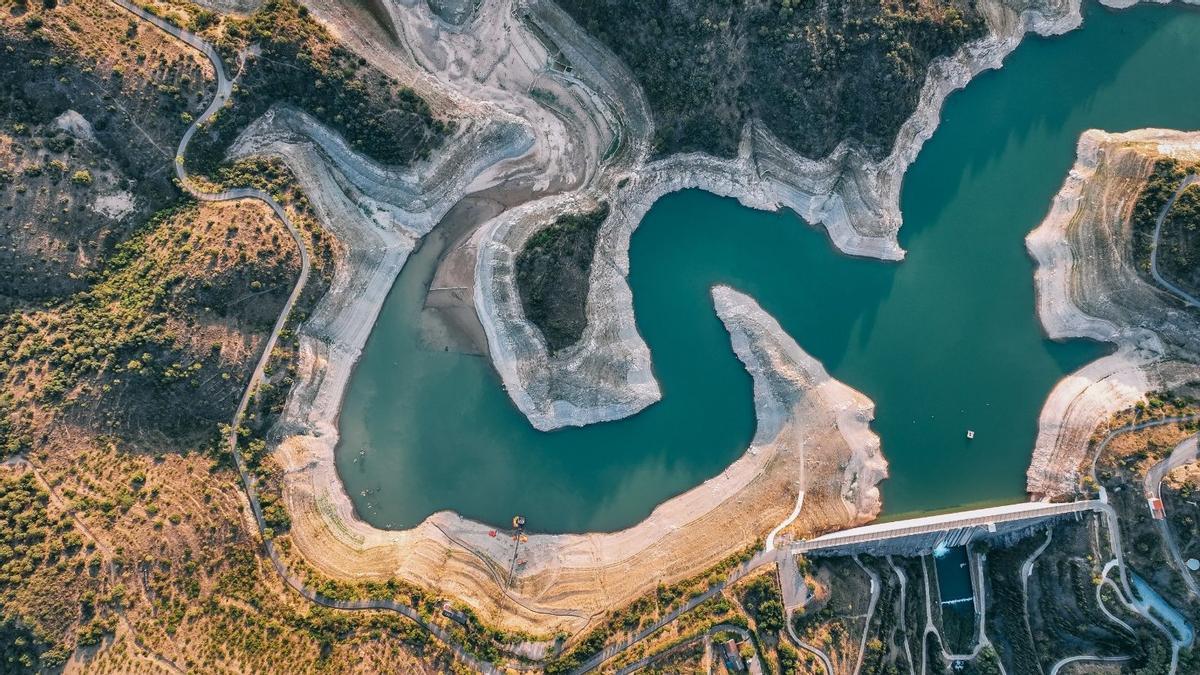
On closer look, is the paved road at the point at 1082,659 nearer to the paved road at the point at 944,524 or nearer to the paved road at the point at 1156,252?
the paved road at the point at 944,524

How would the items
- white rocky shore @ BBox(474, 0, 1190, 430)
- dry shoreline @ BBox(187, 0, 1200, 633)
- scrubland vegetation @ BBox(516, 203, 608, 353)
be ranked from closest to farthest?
1. dry shoreline @ BBox(187, 0, 1200, 633)
2. scrubland vegetation @ BBox(516, 203, 608, 353)
3. white rocky shore @ BBox(474, 0, 1190, 430)

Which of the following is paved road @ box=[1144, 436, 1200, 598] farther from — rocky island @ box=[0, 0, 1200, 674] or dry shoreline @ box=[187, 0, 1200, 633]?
dry shoreline @ box=[187, 0, 1200, 633]

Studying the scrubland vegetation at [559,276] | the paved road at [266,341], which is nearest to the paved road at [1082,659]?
the paved road at [266,341]

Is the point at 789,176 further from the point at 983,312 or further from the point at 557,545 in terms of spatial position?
the point at 557,545

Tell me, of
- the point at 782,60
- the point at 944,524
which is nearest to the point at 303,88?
the point at 782,60

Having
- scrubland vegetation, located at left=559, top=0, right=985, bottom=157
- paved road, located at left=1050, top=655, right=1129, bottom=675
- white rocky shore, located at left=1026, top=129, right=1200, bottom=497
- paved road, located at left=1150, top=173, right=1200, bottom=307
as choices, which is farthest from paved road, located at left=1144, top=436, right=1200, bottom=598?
scrubland vegetation, located at left=559, top=0, right=985, bottom=157

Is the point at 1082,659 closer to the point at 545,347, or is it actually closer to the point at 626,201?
the point at 545,347

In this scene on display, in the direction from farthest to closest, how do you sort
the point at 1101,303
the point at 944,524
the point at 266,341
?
1. the point at 1101,303
2. the point at 944,524
3. the point at 266,341

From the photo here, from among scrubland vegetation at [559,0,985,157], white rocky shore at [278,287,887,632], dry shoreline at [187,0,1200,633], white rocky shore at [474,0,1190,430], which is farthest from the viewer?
white rocky shore at [474,0,1190,430]
